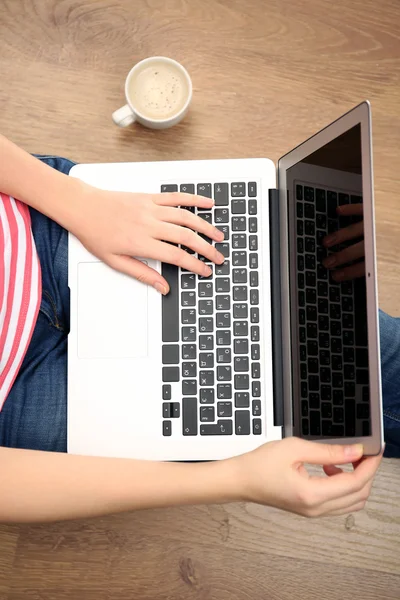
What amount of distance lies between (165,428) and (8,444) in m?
0.23

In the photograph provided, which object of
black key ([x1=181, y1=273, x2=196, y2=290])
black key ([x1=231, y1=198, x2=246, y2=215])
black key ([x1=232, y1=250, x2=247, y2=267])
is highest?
black key ([x1=231, y1=198, x2=246, y2=215])

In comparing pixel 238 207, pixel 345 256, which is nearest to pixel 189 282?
pixel 238 207

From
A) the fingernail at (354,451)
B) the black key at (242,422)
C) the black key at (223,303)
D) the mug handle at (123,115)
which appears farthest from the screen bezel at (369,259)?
the mug handle at (123,115)

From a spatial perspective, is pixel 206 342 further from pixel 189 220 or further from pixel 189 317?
pixel 189 220

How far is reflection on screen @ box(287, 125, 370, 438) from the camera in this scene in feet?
2.11

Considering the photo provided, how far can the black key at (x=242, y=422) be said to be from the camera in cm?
77

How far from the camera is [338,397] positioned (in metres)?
0.67

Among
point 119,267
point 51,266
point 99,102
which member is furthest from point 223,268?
point 99,102

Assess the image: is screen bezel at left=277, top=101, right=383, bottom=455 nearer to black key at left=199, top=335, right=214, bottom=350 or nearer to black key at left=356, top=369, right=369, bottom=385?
black key at left=356, top=369, right=369, bottom=385

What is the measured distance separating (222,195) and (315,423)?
1.08ft

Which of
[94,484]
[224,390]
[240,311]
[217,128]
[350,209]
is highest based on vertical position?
[217,128]

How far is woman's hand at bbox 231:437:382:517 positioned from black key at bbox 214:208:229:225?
310mm

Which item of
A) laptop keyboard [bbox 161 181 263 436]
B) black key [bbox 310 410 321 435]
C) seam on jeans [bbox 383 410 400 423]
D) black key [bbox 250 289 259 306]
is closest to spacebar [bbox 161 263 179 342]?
laptop keyboard [bbox 161 181 263 436]

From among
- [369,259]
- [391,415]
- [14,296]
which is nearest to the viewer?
[369,259]
